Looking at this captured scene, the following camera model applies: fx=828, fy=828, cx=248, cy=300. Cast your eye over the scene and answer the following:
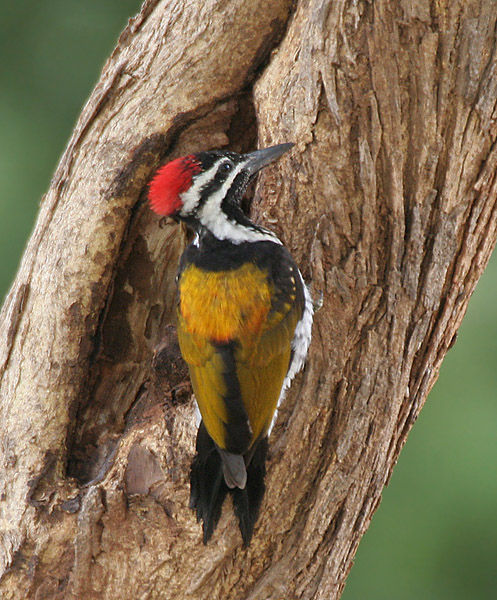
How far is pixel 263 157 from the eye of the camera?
99.2 inches

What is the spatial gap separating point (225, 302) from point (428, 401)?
293 cm

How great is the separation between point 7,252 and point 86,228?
7.67 feet

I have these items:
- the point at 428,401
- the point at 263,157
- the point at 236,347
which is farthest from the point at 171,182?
the point at 428,401

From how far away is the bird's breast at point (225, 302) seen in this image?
8.01ft

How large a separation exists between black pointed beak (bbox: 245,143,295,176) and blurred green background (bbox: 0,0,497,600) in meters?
2.41

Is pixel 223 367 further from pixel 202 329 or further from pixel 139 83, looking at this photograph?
pixel 139 83

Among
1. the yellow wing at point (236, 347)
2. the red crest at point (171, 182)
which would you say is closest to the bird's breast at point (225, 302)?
the yellow wing at point (236, 347)

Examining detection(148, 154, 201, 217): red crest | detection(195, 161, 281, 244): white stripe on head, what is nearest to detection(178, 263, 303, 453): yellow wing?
detection(195, 161, 281, 244): white stripe on head

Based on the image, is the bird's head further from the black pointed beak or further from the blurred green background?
the blurred green background

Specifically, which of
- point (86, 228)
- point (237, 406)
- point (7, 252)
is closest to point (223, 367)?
point (237, 406)

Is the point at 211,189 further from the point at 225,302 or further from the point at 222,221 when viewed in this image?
the point at 225,302

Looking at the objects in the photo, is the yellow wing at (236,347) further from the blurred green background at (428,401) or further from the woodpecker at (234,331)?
the blurred green background at (428,401)

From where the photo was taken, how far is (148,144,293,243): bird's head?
259cm

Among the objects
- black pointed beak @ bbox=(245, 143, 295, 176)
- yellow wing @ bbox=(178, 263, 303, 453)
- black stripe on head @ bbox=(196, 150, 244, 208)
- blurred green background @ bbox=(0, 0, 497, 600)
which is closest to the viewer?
yellow wing @ bbox=(178, 263, 303, 453)
